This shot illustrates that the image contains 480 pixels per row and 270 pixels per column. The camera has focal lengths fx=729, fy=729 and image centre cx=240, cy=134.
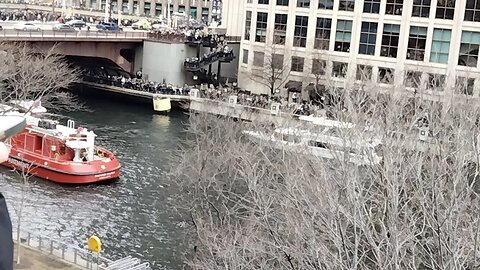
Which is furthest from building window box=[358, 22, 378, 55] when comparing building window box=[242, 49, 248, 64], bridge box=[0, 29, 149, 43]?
bridge box=[0, 29, 149, 43]

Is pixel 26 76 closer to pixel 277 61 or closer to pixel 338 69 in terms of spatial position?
pixel 277 61

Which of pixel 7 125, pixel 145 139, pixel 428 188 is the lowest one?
pixel 145 139

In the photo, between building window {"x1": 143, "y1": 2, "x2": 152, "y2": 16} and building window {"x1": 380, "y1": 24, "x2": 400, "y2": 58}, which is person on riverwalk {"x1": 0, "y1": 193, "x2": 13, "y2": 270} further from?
building window {"x1": 143, "y1": 2, "x2": 152, "y2": 16}

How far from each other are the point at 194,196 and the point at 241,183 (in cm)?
262

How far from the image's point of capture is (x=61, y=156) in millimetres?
45719

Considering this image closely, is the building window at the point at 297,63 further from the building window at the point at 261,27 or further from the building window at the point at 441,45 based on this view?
the building window at the point at 441,45

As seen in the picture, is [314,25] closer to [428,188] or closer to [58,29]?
[58,29]

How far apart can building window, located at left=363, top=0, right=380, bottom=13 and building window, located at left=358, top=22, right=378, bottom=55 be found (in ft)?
3.94

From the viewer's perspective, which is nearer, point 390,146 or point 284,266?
point 284,266

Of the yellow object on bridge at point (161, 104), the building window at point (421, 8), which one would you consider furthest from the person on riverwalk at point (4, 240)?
the building window at point (421, 8)

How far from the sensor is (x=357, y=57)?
6825 cm

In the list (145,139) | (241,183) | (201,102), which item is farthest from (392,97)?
(201,102)

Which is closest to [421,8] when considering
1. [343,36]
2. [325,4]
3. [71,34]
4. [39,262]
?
[343,36]

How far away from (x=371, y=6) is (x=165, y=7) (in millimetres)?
66680
